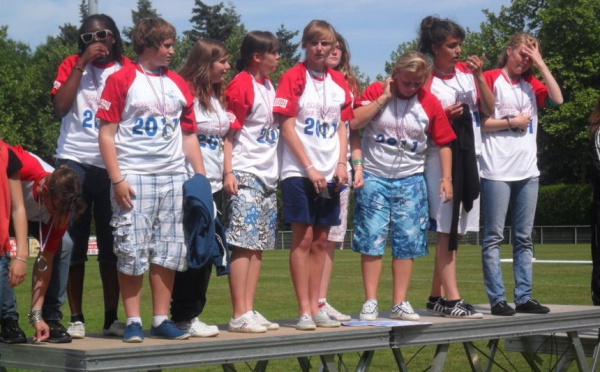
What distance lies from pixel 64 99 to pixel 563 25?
55514 millimetres

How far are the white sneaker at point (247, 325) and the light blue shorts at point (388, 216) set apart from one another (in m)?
1.10

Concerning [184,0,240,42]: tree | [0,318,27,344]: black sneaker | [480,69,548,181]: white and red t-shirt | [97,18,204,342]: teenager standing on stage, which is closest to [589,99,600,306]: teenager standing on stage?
[480,69,548,181]: white and red t-shirt

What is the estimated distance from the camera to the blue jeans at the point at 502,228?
26.6 ft

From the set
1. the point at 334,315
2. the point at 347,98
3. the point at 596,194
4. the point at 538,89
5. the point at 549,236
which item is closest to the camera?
the point at 347,98

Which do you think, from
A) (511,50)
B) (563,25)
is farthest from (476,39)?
(511,50)

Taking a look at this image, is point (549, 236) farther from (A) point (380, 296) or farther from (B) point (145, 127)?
(B) point (145, 127)

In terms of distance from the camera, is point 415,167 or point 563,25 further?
point 563,25

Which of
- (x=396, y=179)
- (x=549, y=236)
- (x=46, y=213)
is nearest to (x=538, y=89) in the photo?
(x=396, y=179)

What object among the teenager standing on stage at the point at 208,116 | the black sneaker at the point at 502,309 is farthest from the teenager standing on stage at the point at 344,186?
the black sneaker at the point at 502,309

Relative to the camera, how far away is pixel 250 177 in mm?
6855

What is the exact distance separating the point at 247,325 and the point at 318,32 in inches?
79.5

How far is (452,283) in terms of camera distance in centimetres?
793

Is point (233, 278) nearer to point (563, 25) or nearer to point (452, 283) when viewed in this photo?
point (452, 283)

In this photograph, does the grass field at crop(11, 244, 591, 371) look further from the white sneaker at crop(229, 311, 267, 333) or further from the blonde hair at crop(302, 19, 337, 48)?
the blonde hair at crop(302, 19, 337, 48)
